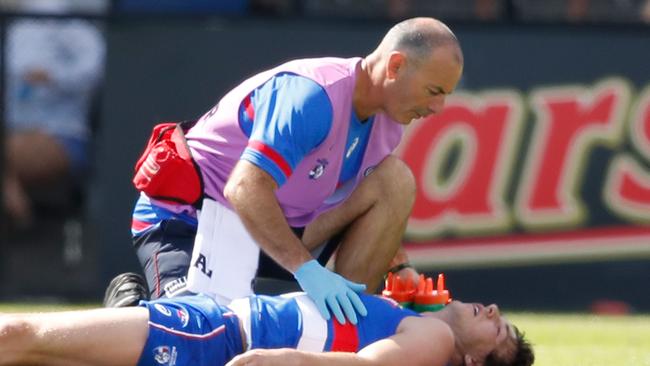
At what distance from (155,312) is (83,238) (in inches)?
209

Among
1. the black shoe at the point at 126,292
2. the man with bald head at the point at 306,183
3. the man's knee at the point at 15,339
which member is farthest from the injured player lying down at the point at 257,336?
the black shoe at the point at 126,292

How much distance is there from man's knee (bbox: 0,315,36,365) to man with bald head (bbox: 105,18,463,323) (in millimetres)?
798

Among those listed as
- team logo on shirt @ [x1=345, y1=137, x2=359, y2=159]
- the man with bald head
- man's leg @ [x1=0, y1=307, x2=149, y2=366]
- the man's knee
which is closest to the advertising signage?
the man with bald head

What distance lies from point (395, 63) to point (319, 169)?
22.5 inches

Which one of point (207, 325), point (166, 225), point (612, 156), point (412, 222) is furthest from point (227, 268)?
point (612, 156)

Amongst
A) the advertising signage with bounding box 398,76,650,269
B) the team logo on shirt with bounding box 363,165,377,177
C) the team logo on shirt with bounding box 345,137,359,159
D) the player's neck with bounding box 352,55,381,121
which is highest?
the player's neck with bounding box 352,55,381,121

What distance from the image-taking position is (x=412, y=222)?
10406mm

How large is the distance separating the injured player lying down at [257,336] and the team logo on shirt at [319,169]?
69 centimetres

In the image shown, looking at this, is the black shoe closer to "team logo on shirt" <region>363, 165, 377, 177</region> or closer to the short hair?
"team logo on shirt" <region>363, 165, 377, 177</region>

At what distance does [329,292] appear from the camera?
5.79 meters

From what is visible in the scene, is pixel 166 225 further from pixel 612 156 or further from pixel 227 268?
pixel 612 156

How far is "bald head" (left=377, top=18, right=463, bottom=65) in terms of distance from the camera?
6129 mm

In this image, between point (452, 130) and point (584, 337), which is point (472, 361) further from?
point (452, 130)

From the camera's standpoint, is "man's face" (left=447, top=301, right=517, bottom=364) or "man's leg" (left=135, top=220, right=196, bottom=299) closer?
"man's face" (left=447, top=301, right=517, bottom=364)
